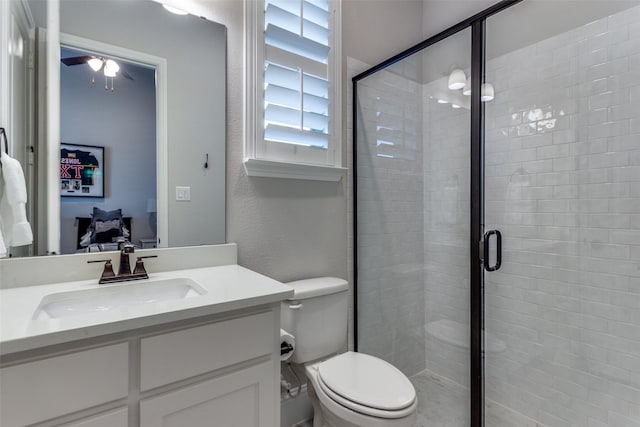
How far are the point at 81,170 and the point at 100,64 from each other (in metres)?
0.41

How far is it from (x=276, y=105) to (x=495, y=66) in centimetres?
112

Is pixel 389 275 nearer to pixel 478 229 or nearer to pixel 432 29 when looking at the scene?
pixel 478 229

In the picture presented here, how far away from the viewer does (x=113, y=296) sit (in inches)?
41.9

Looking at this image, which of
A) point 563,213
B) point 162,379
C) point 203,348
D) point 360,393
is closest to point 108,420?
point 162,379

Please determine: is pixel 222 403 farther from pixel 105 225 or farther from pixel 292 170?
pixel 292 170

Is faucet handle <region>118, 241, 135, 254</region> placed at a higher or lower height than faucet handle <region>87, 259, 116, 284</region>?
higher

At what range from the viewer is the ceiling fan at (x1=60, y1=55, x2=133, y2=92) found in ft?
3.84

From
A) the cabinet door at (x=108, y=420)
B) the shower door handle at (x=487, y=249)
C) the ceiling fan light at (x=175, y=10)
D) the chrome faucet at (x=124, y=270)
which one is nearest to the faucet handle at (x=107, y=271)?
the chrome faucet at (x=124, y=270)

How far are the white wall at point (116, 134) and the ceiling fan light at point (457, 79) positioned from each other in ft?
4.74

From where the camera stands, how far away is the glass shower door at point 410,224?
1.81 metres

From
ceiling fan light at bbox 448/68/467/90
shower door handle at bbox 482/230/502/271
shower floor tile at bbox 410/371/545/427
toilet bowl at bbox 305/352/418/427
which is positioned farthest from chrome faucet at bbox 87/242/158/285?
ceiling fan light at bbox 448/68/467/90

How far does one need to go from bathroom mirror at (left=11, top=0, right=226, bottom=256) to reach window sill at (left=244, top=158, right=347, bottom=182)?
0.15 meters

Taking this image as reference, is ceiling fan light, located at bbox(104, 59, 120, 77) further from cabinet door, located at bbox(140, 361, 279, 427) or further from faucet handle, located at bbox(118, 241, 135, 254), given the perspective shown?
cabinet door, located at bbox(140, 361, 279, 427)

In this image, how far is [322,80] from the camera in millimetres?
1804
